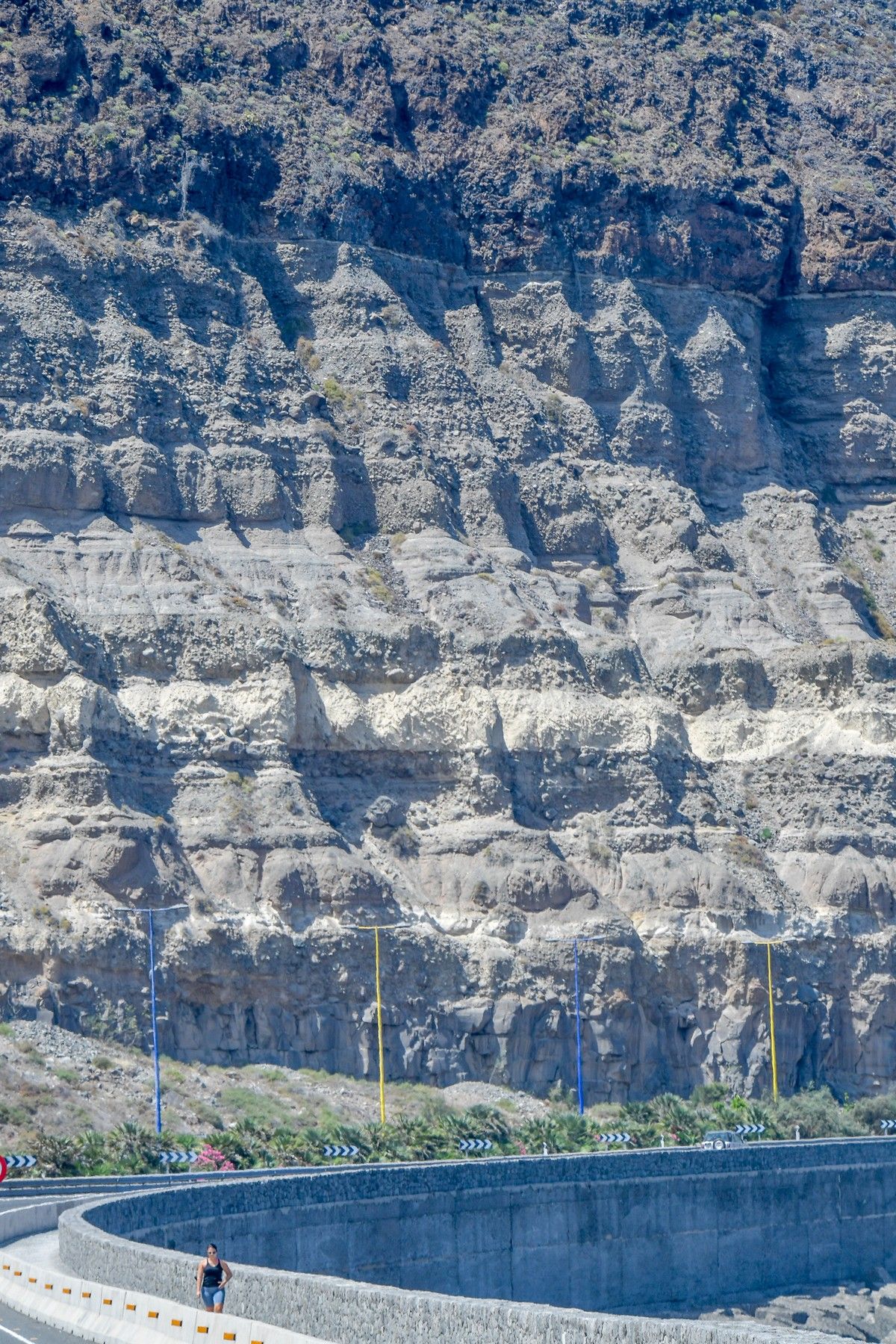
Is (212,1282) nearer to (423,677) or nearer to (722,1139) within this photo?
(722,1139)

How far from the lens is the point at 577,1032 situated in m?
90.9

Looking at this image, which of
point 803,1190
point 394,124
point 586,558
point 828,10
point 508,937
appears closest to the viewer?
point 803,1190

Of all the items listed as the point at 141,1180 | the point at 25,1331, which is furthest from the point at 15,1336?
the point at 141,1180

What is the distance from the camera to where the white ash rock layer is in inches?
3531

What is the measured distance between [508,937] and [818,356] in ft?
131

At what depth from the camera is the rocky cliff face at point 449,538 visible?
298ft

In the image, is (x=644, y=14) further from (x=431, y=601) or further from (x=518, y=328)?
(x=431, y=601)

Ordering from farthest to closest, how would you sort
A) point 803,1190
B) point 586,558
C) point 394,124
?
point 394,124 → point 586,558 → point 803,1190

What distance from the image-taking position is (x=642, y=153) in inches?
4865

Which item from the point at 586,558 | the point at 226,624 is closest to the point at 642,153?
the point at 586,558

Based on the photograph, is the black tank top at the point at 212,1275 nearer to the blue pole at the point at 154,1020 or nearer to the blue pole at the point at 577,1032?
the blue pole at the point at 154,1020

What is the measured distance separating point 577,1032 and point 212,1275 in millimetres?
53986

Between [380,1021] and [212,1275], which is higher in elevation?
[380,1021]

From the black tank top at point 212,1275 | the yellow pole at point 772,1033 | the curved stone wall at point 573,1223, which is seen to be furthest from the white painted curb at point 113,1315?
the yellow pole at point 772,1033
